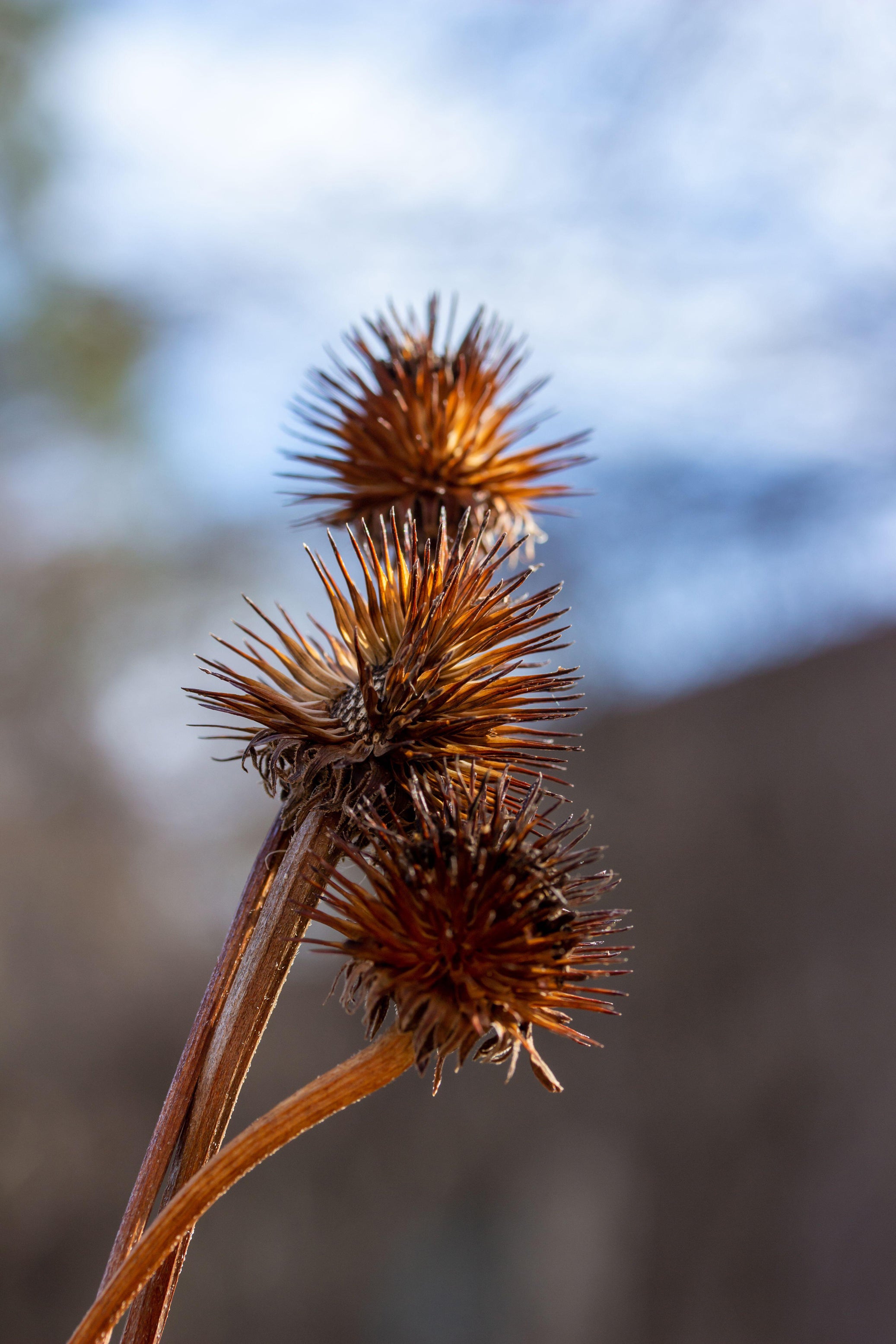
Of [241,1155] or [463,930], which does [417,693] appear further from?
[241,1155]

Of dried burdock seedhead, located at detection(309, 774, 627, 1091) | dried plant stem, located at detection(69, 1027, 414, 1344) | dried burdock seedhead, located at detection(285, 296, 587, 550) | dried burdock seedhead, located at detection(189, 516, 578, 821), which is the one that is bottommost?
dried plant stem, located at detection(69, 1027, 414, 1344)

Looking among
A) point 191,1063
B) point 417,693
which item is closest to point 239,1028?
point 191,1063

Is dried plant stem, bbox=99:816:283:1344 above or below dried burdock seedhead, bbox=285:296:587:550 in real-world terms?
below

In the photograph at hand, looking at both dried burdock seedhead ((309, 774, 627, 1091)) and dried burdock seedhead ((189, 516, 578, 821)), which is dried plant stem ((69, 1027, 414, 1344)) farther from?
dried burdock seedhead ((189, 516, 578, 821))

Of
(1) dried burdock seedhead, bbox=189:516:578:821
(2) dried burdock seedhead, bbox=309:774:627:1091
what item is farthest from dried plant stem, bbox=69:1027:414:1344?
(1) dried burdock seedhead, bbox=189:516:578:821

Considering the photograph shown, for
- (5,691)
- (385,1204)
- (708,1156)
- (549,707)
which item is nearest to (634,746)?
(708,1156)

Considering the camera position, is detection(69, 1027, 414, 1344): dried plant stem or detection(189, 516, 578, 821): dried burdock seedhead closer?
detection(69, 1027, 414, 1344): dried plant stem
